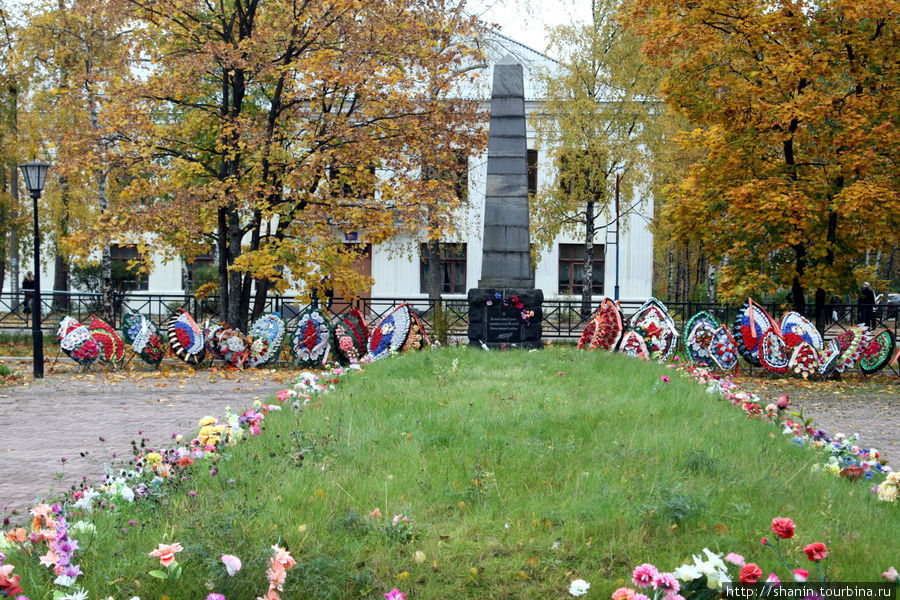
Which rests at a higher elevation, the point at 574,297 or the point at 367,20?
the point at 367,20

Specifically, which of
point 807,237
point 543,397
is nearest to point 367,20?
point 807,237

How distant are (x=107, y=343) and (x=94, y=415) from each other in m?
5.48

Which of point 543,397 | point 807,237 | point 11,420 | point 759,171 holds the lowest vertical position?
point 11,420

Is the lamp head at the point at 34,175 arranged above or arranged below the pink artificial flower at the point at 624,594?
above

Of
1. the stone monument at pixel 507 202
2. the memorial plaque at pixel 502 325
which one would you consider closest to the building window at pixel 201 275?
the stone monument at pixel 507 202

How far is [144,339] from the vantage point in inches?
619

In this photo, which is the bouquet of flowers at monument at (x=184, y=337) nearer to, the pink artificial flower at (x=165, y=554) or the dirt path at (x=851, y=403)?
the dirt path at (x=851, y=403)

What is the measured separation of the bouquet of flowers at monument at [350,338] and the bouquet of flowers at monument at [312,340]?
0.20 m

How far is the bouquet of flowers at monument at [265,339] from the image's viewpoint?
52.9 ft

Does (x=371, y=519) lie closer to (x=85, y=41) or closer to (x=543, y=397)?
(x=543, y=397)

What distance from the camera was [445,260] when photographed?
34406mm

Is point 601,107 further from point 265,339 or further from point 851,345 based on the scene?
point 265,339

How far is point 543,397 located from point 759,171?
32.3 ft

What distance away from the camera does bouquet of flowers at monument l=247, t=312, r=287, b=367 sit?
16109mm
